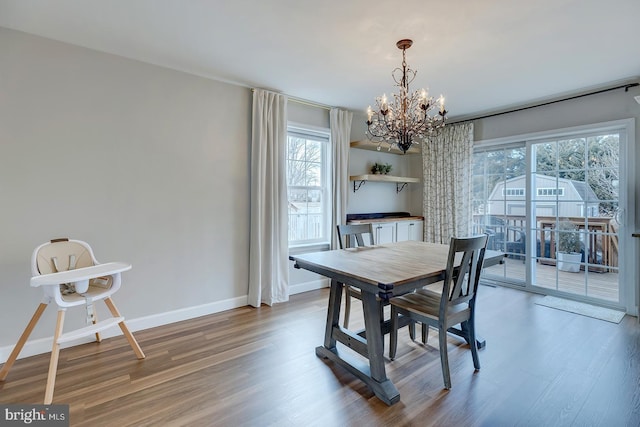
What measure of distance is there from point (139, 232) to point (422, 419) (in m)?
2.75

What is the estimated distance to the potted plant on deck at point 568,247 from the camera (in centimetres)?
375

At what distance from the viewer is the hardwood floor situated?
1.75 m

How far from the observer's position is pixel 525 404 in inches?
72.8

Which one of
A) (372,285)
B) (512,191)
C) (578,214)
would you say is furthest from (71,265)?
(578,214)

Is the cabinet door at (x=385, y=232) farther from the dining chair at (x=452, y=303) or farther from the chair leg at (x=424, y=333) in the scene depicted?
the dining chair at (x=452, y=303)

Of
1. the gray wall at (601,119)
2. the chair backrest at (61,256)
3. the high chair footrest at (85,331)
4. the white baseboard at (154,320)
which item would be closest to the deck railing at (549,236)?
the gray wall at (601,119)

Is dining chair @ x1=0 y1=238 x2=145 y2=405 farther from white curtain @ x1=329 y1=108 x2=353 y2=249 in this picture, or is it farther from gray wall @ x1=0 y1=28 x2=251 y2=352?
white curtain @ x1=329 y1=108 x2=353 y2=249

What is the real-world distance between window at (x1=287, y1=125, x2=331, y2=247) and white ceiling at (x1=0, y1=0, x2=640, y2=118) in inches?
33.2

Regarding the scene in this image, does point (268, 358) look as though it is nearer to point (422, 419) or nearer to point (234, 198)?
point (422, 419)

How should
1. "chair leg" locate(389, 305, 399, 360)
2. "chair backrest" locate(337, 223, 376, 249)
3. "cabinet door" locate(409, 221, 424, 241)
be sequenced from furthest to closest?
"cabinet door" locate(409, 221, 424, 241), "chair backrest" locate(337, 223, 376, 249), "chair leg" locate(389, 305, 399, 360)

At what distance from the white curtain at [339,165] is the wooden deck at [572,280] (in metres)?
2.53

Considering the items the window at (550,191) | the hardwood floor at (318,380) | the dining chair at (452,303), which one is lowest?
the hardwood floor at (318,380)

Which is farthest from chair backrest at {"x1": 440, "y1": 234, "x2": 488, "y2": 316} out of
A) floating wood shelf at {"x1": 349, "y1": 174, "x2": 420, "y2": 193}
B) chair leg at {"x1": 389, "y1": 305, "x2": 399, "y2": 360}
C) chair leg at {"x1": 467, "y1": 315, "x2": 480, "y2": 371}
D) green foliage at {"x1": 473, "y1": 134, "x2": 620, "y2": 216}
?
green foliage at {"x1": 473, "y1": 134, "x2": 620, "y2": 216}

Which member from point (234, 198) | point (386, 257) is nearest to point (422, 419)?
point (386, 257)
